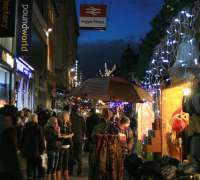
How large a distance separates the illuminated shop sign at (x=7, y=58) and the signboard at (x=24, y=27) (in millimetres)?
836

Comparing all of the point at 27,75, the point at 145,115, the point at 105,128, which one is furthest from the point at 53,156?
the point at 27,75

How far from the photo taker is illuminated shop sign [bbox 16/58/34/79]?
2732 centimetres

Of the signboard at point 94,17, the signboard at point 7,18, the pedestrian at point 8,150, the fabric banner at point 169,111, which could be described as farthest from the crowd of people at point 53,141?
the signboard at point 94,17

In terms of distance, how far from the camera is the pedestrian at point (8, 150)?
662 centimetres

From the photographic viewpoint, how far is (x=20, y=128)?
44.7ft

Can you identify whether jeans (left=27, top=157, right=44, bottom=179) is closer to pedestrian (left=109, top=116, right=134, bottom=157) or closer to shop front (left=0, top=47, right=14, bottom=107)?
pedestrian (left=109, top=116, right=134, bottom=157)

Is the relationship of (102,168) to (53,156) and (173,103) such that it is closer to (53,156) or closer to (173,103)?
(53,156)

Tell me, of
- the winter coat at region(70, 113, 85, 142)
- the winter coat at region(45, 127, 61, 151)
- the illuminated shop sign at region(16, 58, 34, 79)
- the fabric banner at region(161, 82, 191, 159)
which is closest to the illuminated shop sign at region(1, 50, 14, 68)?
the illuminated shop sign at region(16, 58, 34, 79)

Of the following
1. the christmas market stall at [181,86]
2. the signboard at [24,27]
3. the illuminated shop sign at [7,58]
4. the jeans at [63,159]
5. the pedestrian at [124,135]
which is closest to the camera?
the christmas market stall at [181,86]

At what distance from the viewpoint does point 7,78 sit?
24.4m

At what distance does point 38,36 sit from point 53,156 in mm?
25123

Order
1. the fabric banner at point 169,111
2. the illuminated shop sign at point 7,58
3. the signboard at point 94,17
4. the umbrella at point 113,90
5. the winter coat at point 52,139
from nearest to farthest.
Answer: the umbrella at point 113,90 → the winter coat at point 52,139 → the fabric banner at point 169,111 → the illuminated shop sign at point 7,58 → the signboard at point 94,17

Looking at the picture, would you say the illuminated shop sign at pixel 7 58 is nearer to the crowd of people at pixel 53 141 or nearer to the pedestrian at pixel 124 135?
the crowd of people at pixel 53 141

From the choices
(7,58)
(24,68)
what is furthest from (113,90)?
(24,68)
